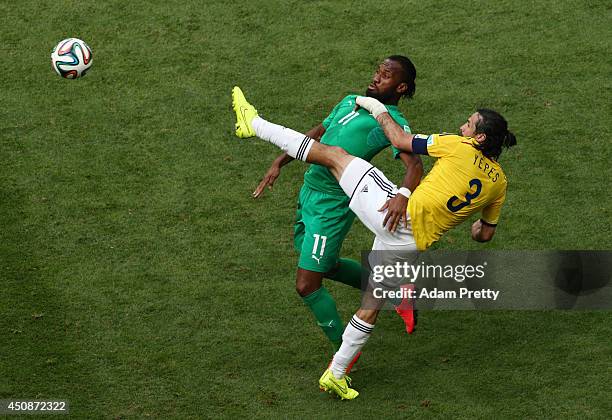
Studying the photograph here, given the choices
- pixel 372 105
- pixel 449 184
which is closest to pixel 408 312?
pixel 449 184

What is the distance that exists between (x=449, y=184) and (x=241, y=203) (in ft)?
10.8

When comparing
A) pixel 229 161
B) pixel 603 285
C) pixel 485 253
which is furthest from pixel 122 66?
pixel 603 285

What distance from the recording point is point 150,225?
11.0m

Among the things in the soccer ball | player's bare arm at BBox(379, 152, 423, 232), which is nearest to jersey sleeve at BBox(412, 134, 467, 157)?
player's bare arm at BBox(379, 152, 423, 232)

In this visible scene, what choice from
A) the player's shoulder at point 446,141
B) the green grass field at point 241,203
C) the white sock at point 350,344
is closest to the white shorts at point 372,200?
the player's shoulder at point 446,141

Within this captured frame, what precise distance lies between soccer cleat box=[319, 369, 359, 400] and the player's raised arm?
1808 mm

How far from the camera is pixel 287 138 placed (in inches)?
354

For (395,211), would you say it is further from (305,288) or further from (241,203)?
(241,203)

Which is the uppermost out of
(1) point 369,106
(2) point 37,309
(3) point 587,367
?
(1) point 369,106

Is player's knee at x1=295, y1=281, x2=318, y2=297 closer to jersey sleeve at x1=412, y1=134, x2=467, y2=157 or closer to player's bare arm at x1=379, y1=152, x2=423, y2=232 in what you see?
player's bare arm at x1=379, y1=152, x2=423, y2=232

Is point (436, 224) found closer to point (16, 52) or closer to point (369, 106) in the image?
point (369, 106)

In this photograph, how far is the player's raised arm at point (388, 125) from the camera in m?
8.62

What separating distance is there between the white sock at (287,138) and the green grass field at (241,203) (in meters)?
1.62

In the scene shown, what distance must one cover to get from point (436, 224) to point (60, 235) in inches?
154
